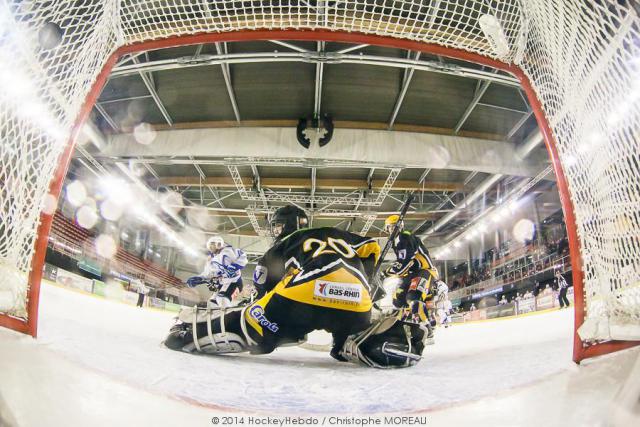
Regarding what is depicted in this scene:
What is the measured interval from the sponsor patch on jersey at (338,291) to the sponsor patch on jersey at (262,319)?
295mm

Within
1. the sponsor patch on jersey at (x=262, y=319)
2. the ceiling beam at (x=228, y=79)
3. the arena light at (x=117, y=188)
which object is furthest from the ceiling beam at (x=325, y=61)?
the arena light at (x=117, y=188)

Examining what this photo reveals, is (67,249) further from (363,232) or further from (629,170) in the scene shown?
(629,170)

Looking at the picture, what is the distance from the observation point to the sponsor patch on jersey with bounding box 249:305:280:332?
187 cm

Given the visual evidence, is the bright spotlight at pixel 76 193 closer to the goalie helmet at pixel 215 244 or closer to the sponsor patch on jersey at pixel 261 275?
the goalie helmet at pixel 215 244

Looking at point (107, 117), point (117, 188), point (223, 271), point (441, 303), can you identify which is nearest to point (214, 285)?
point (223, 271)

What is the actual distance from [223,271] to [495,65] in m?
3.04

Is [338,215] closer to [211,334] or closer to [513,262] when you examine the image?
[513,262]

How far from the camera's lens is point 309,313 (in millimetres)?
1847

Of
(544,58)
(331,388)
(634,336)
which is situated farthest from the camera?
(544,58)

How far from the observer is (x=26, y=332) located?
4.74 ft

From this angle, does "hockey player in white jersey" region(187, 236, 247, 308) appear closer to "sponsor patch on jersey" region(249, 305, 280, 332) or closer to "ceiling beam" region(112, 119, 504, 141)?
"sponsor patch on jersey" region(249, 305, 280, 332)

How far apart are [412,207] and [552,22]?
8.99 metres

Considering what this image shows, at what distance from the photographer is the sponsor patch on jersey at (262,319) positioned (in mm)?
1874

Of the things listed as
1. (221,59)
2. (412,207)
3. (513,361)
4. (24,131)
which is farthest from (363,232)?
(24,131)
